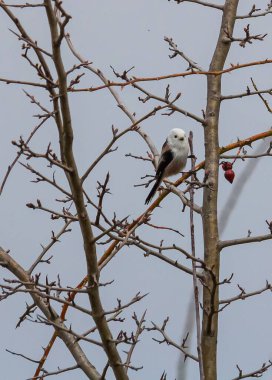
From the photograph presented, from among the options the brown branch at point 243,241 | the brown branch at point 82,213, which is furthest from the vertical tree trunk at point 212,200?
the brown branch at point 82,213

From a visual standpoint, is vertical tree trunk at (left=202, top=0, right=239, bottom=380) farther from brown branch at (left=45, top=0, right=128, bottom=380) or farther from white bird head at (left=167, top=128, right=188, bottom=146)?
brown branch at (left=45, top=0, right=128, bottom=380)

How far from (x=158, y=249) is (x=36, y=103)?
5.97ft

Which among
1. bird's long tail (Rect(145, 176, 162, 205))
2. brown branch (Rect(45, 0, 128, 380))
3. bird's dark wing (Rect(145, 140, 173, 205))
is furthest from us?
bird's long tail (Rect(145, 176, 162, 205))

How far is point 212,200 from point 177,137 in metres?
1.11

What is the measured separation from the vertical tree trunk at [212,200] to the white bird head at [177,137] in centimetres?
62

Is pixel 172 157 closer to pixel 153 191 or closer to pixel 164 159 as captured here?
pixel 164 159

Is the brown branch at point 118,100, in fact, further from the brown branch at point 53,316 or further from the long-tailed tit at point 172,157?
the brown branch at point 53,316

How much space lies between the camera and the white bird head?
838 cm

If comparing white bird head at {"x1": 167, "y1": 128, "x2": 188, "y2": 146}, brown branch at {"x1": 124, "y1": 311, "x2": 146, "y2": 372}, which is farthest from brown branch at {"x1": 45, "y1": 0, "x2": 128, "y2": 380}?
white bird head at {"x1": 167, "y1": 128, "x2": 188, "y2": 146}

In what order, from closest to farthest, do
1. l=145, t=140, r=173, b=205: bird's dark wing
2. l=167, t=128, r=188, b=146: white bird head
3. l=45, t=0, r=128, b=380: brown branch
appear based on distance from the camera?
l=45, t=0, r=128, b=380: brown branch < l=145, t=140, r=173, b=205: bird's dark wing < l=167, t=128, r=188, b=146: white bird head

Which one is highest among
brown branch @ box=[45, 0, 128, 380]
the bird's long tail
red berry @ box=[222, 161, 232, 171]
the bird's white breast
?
the bird's white breast

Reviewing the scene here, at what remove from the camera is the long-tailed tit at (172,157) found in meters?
7.82

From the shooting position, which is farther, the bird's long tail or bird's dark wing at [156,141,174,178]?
the bird's long tail

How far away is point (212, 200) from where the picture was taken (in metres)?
7.55
